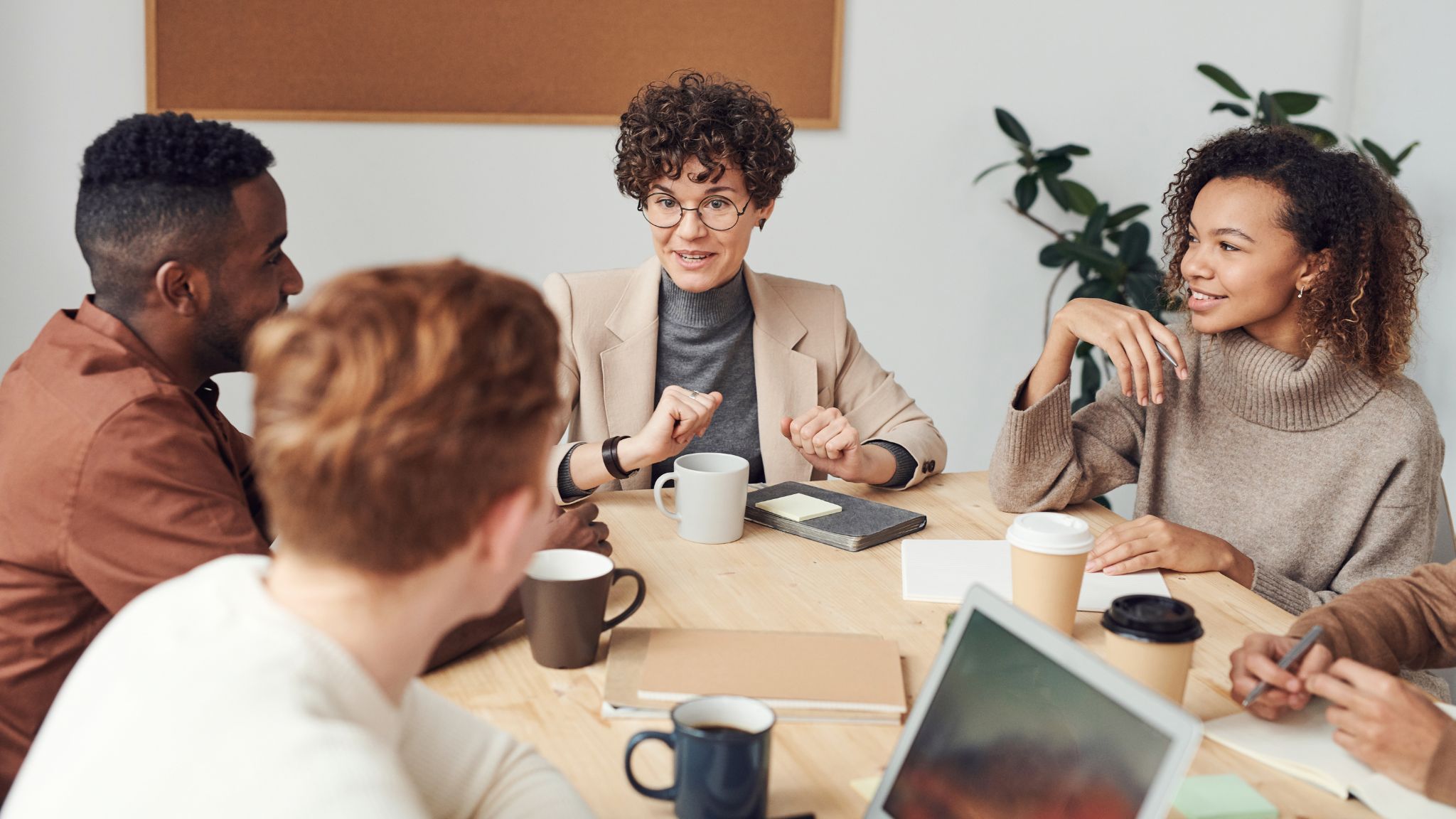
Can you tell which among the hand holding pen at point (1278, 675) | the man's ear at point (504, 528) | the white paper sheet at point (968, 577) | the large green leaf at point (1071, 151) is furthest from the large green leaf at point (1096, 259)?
the man's ear at point (504, 528)

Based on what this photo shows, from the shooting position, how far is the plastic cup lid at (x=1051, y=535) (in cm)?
120

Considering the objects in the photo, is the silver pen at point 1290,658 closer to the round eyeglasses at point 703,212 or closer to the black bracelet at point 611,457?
the black bracelet at point 611,457

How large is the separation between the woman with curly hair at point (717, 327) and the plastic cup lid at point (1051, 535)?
20.8 inches

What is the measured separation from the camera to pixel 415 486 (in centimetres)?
63

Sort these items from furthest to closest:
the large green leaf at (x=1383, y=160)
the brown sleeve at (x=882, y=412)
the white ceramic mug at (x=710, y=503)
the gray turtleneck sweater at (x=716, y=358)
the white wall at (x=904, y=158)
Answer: the large green leaf at (x=1383, y=160), the white wall at (x=904, y=158), the gray turtleneck sweater at (x=716, y=358), the brown sleeve at (x=882, y=412), the white ceramic mug at (x=710, y=503)

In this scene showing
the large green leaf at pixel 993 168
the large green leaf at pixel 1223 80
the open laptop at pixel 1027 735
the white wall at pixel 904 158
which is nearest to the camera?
the open laptop at pixel 1027 735

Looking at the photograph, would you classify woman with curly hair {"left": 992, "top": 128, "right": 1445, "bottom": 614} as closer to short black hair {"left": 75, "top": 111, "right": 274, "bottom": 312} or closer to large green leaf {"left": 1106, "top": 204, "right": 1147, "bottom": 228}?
short black hair {"left": 75, "top": 111, "right": 274, "bottom": 312}

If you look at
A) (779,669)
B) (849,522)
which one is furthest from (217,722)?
(849,522)

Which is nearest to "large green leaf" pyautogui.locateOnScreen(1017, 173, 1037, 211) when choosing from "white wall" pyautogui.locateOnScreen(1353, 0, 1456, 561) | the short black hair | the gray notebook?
"white wall" pyautogui.locateOnScreen(1353, 0, 1456, 561)

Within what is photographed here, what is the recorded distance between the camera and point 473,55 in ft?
9.36

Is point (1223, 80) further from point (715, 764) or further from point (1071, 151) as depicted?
point (715, 764)

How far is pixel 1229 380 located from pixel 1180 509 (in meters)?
0.21

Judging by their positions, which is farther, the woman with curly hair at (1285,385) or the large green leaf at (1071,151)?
the large green leaf at (1071,151)

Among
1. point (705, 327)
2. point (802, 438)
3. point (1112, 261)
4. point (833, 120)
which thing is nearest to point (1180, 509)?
point (802, 438)
